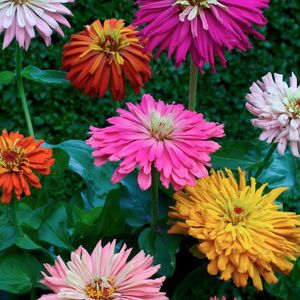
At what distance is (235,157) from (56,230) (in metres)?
0.23

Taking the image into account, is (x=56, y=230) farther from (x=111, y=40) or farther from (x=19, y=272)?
(x=111, y=40)

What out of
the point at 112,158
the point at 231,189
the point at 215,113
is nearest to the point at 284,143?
the point at 231,189

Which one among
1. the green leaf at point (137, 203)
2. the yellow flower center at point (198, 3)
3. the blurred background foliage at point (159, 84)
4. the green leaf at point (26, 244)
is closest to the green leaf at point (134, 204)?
the green leaf at point (137, 203)

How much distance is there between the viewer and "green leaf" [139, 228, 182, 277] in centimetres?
79

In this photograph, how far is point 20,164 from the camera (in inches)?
30.4

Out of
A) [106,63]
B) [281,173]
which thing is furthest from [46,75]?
[281,173]

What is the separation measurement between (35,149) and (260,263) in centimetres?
25

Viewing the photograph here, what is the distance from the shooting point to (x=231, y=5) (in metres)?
0.82

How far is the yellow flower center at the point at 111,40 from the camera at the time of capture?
3.14 ft

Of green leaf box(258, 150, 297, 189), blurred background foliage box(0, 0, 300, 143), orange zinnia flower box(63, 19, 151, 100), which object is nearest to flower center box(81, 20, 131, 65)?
orange zinnia flower box(63, 19, 151, 100)

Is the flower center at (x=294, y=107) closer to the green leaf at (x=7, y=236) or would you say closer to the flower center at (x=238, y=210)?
the flower center at (x=238, y=210)

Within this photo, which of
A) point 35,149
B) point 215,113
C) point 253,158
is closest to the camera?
point 35,149

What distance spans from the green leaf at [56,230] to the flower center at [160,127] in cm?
15

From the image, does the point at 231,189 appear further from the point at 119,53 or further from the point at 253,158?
the point at 119,53
